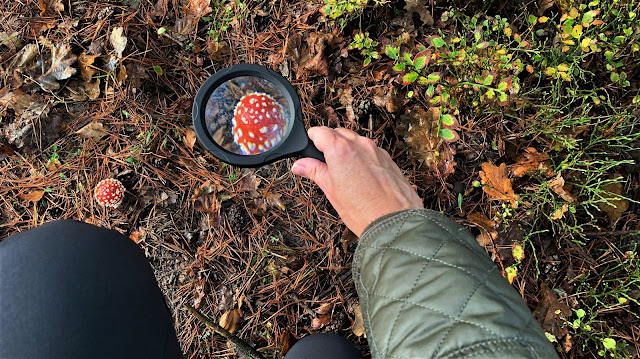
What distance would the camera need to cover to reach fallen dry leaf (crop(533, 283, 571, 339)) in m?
2.05

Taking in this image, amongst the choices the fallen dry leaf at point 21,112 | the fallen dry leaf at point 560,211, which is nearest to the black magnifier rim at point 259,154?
the fallen dry leaf at point 21,112

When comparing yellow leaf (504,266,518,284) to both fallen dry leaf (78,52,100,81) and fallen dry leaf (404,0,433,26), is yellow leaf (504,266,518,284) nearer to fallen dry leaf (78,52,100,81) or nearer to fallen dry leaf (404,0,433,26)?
fallen dry leaf (404,0,433,26)

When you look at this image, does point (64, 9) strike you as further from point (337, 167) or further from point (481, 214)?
point (481, 214)

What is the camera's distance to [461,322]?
4.04ft

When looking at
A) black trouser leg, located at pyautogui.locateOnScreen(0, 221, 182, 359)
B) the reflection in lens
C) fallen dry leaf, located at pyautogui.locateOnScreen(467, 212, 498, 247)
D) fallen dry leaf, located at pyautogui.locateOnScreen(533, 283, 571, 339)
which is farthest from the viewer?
fallen dry leaf, located at pyautogui.locateOnScreen(467, 212, 498, 247)

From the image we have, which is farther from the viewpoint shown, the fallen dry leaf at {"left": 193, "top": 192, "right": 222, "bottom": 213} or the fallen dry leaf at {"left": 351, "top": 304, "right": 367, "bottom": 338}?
the fallen dry leaf at {"left": 193, "top": 192, "right": 222, "bottom": 213}

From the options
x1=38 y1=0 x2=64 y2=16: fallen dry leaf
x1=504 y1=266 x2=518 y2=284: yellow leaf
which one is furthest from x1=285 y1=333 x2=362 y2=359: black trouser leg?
x1=38 y1=0 x2=64 y2=16: fallen dry leaf

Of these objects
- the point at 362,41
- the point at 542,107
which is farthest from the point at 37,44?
the point at 542,107

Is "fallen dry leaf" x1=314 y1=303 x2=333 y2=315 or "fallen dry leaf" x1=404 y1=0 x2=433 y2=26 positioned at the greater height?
"fallen dry leaf" x1=404 y1=0 x2=433 y2=26

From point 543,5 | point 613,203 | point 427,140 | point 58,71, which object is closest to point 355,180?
point 427,140

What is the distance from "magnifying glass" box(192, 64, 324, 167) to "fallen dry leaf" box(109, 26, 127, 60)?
0.86 meters

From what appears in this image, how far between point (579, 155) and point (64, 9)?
315cm

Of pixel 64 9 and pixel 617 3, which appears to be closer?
pixel 617 3

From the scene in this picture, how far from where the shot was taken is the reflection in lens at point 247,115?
1.93 metres
